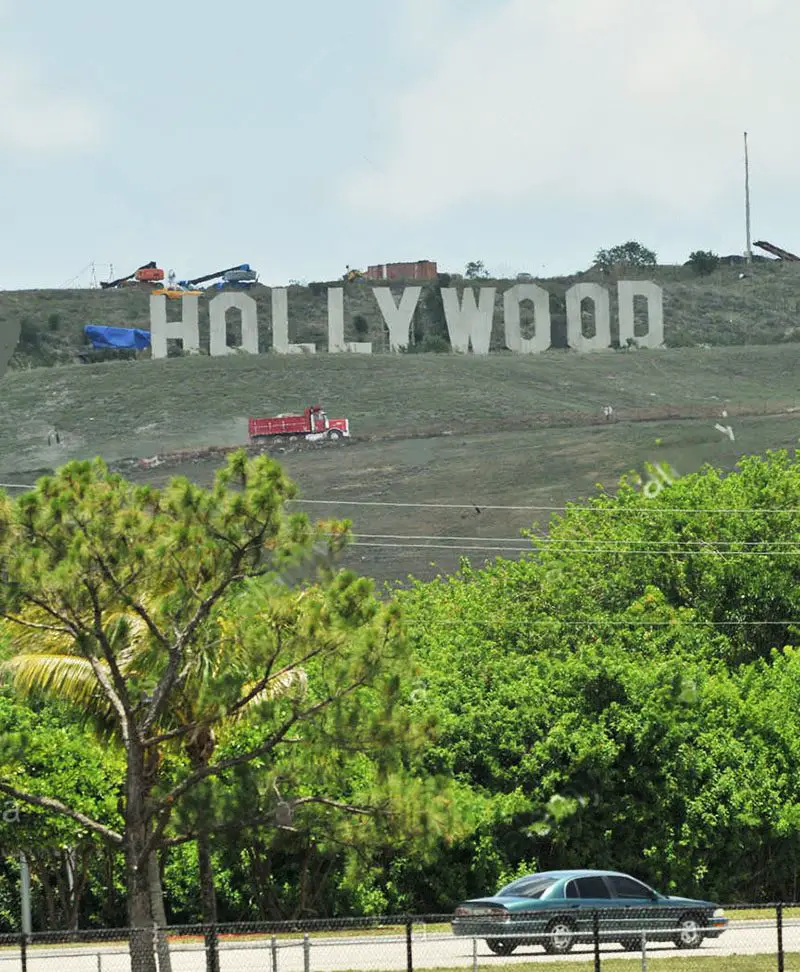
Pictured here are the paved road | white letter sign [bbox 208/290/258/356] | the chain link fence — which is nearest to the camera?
the chain link fence

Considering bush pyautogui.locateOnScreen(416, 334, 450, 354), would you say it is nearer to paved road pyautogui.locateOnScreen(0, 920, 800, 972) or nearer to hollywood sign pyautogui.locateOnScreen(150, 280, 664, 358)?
hollywood sign pyautogui.locateOnScreen(150, 280, 664, 358)

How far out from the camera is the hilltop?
123562 mm

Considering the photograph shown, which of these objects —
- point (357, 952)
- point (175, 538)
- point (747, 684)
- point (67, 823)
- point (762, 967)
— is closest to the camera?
point (175, 538)

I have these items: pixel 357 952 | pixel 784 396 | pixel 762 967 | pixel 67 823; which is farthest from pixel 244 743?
pixel 784 396

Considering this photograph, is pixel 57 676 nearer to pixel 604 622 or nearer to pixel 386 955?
pixel 386 955

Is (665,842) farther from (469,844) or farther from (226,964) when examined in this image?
(226,964)

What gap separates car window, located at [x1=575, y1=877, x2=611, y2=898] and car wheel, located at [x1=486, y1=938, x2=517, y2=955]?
2.06 m

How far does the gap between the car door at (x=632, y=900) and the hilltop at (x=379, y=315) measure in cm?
9033

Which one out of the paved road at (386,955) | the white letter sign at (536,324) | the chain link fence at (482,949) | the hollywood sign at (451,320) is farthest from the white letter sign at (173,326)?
the paved road at (386,955)

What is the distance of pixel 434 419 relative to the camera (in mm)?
100000

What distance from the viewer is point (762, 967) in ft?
83.1

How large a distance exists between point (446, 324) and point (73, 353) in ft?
85.1

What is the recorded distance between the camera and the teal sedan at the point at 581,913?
26.6 metres

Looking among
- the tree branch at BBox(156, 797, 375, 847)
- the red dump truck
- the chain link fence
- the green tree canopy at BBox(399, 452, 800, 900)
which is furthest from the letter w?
the tree branch at BBox(156, 797, 375, 847)
